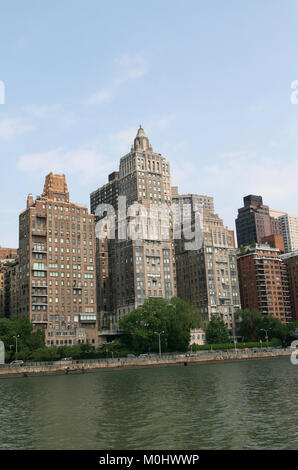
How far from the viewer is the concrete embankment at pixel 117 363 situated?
492ft

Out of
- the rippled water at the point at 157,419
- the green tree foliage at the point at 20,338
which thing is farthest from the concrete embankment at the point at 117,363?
the rippled water at the point at 157,419

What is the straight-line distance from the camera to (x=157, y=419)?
53500mm

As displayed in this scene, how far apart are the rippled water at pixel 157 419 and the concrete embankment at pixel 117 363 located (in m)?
69.0

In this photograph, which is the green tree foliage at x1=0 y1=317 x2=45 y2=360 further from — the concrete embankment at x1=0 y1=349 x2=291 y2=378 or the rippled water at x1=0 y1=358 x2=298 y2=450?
the rippled water at x1=0 y1=358 x2=298 y2=450

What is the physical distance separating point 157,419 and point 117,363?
115 meters

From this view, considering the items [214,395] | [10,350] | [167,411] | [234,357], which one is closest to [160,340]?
[234,357]

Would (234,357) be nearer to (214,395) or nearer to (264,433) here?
(214,395)

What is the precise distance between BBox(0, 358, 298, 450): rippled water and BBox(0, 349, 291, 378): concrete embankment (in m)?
69.0

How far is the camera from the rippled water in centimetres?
4247

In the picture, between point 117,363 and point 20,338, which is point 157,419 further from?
point 20,338

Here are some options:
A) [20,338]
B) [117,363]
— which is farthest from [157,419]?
[20,338]

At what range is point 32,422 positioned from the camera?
55.2 m

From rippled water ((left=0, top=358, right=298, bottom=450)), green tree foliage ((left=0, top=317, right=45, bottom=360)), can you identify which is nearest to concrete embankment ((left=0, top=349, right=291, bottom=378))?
green tree foliage ((left=0, top=317, right=45, bottom=360))

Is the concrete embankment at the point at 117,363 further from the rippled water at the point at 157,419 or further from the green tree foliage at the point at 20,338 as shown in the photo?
the rippled water at the point at 157,419
